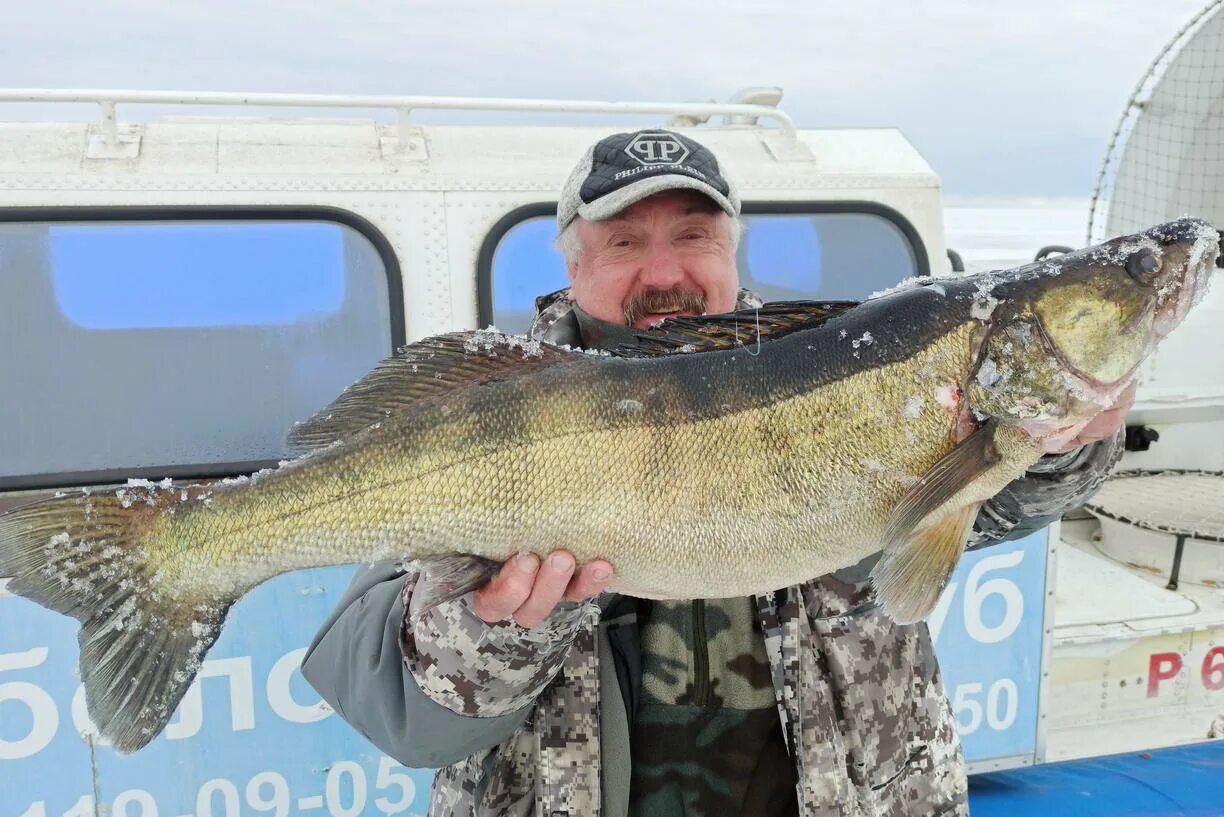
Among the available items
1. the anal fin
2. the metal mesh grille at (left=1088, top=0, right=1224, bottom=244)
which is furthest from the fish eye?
the metal mesh grille at (left=1088, top=0, right=1224, bottom=244)

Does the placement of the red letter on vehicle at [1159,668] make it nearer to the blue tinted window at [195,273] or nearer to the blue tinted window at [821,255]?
the blue tinted window at [821,255]

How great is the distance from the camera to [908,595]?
72.7 inches

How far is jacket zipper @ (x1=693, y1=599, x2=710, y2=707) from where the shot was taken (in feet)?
6.97

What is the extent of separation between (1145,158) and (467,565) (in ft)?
24.0

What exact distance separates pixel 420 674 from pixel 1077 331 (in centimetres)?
145

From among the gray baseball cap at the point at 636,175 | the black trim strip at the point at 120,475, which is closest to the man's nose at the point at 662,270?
the gray baseball cap at the point at 636,175

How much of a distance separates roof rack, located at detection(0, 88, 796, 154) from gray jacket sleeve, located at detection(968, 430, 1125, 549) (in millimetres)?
2257

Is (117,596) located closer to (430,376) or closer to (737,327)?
(430,376)

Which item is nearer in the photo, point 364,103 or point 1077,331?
point 1077,331

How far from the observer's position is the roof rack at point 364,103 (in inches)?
128

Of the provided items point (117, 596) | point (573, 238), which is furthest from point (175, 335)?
point (117, 596)

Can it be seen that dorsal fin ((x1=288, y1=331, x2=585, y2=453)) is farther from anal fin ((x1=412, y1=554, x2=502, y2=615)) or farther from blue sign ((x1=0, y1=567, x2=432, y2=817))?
blue sign ((x1=0, y1=567, x2=432, y2=817))

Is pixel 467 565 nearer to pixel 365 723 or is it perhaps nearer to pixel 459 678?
pixel 459 678

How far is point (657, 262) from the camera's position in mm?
2586
